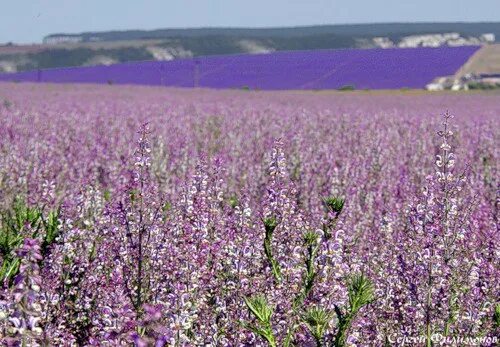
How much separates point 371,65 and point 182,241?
5040 centimetres

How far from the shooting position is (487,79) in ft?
139

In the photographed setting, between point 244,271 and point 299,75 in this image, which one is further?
point 299,75

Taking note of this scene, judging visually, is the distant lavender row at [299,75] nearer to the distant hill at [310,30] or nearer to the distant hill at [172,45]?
the distant hill at [172,45]

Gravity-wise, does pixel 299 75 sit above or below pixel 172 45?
above

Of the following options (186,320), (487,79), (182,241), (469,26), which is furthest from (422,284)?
(469,26)

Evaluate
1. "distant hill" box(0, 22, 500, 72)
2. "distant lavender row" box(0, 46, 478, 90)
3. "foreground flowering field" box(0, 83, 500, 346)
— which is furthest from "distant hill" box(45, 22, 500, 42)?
"foreground flowering field" box(0, 83, 500, 346)

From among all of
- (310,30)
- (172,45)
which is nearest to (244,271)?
(172,45)

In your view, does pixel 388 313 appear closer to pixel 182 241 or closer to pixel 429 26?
pixel 182 241

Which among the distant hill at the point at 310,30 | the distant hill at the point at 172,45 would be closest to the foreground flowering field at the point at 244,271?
the distant hill at the point at 172,45

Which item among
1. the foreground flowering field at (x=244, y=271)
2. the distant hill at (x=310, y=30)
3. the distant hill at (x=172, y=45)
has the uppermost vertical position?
the foreground flowering field at (x=244, y=271)

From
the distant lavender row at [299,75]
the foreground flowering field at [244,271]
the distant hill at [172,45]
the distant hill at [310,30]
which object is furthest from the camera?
the distant hill at [310,30]

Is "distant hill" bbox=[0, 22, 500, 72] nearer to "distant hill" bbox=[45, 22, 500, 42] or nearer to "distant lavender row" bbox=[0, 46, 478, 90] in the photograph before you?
"distant hill" bbox=[45, 22, 500, 42]

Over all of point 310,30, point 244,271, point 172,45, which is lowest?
point 310,30

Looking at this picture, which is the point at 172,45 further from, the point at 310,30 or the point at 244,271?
the point at 244,271
